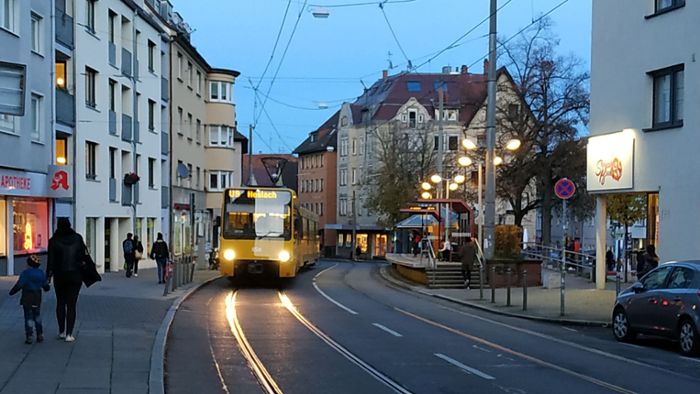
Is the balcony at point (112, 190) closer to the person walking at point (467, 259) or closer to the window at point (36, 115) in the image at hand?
the window at point (36, 115)

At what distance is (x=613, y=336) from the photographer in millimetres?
16641

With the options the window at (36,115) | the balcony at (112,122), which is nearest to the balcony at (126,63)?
the balcony at (112,122)

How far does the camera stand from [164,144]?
4566 centimetres

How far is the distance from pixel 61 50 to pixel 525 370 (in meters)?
23.9

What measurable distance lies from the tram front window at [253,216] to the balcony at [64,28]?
8692 mm

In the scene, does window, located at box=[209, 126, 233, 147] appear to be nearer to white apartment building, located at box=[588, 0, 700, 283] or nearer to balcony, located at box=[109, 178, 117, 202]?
balcony, located at box=[109, 178, 117, 202]

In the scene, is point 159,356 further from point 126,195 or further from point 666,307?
point 126,195

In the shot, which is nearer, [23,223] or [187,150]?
[23,223]

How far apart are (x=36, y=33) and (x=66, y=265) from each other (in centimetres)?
1835

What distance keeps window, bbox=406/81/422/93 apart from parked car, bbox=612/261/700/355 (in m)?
72.6

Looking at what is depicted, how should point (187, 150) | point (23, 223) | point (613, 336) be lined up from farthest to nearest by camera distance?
point (187, 150), point (23, 223), point (613, 336)

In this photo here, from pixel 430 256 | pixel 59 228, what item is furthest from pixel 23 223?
pixel 59 228

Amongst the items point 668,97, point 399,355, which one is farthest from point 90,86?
point 399,355

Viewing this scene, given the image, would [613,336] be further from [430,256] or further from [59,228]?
[430,256]
